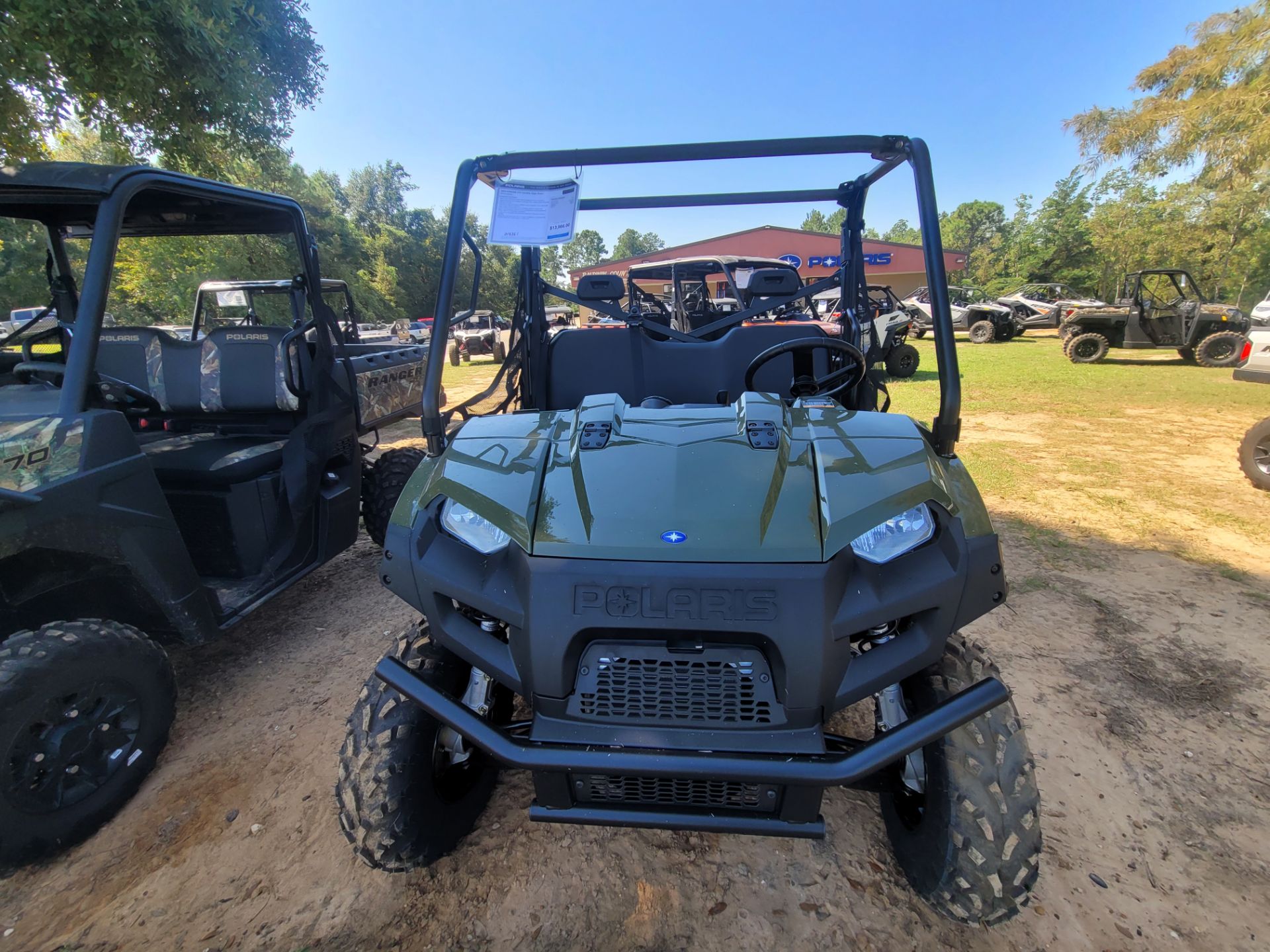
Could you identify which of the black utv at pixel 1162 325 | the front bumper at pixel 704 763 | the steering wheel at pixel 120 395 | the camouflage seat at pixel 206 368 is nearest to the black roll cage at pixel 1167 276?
the black utv at pixel 1162 325

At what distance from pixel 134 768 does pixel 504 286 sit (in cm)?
4403

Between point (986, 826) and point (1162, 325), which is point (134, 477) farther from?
point (1162, 325)

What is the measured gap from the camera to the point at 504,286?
4322 centimetres

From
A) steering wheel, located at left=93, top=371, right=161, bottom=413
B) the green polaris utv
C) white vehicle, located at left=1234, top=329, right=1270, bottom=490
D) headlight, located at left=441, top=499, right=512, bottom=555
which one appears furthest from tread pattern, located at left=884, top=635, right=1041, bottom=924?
white vehicle, located at left=1234, top=329, right=1270, bottom=490

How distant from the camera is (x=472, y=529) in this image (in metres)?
1.58

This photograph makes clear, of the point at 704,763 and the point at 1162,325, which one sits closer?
the point at 704,763

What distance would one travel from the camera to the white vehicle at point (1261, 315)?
13.9m

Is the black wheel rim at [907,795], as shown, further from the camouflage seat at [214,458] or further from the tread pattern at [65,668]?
the camouflage seat at [214,458]

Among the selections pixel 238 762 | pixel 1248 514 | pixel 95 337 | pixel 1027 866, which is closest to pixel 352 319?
pixel 95 337

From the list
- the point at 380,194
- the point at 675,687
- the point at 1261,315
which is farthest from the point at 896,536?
the point at 380,194

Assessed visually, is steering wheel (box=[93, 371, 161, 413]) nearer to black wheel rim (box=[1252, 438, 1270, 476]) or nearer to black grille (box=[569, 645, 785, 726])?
black grille (box=[569, 645, 785, 726])

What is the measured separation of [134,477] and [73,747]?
89 cm

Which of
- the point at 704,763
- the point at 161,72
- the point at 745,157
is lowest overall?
the point at 704,763

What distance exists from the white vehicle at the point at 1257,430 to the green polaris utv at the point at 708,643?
200 inches
